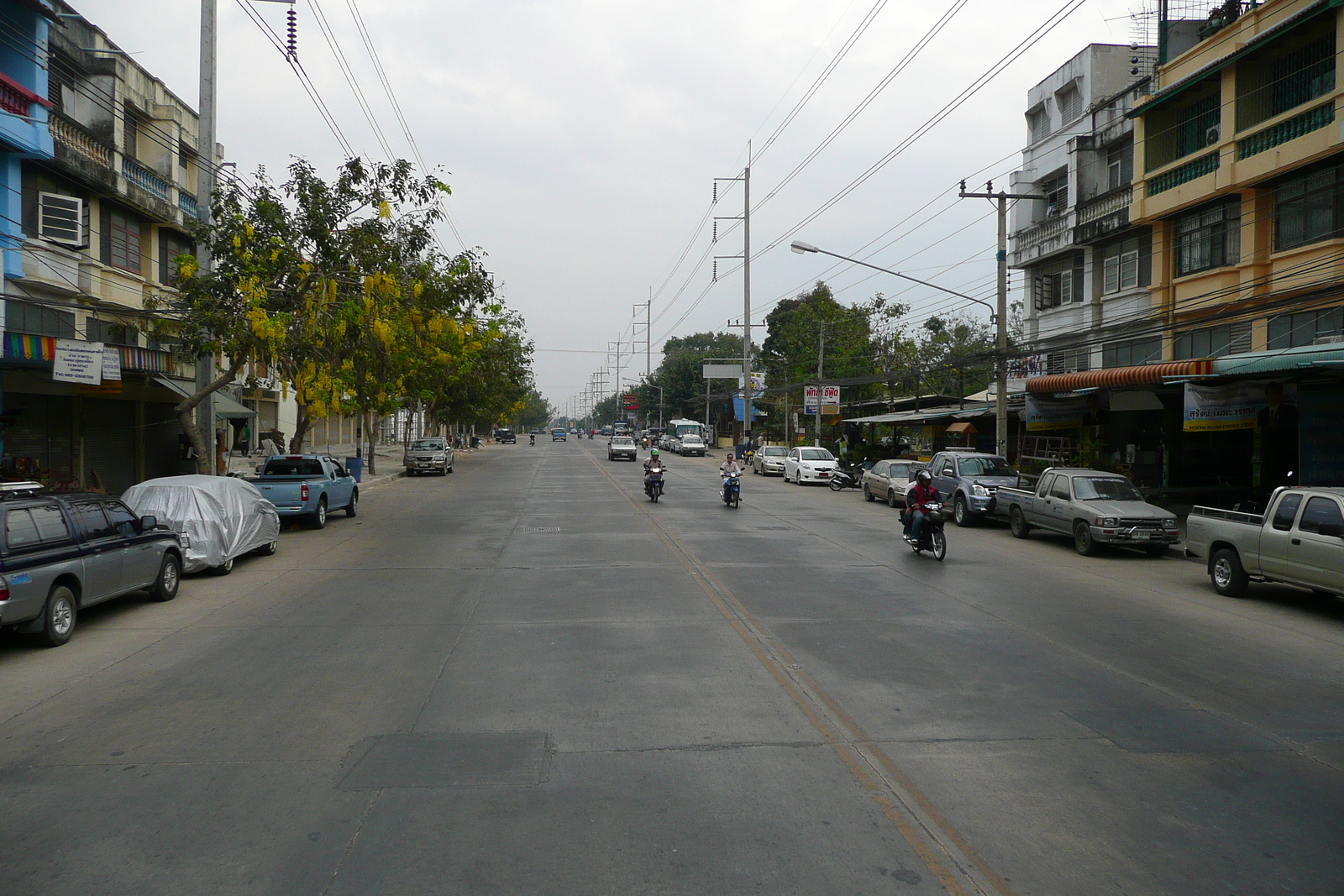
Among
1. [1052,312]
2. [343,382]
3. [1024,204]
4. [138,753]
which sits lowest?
[138,753]

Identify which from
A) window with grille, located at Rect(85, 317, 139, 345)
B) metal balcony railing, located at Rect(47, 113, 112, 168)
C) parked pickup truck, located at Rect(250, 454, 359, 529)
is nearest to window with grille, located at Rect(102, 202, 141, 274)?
metal balcony railing, located at Rect(47, 113, 112, 168)

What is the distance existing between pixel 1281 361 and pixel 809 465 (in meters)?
22.4

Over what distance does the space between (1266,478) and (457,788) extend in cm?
2697

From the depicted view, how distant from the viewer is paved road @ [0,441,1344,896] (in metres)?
4.73

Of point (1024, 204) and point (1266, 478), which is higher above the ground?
point (1024, 204)

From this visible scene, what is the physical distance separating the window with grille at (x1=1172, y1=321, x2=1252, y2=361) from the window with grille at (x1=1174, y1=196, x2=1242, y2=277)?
1637mm

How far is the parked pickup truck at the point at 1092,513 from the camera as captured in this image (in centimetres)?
1734

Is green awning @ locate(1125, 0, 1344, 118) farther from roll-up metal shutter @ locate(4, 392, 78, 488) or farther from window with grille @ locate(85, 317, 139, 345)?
roll-up metal shutter @ locate(4, 392, 78, 488)

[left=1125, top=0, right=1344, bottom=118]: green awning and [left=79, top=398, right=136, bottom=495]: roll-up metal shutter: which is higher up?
[left=1125, top=0, right=1344, bottom=118]: green awning

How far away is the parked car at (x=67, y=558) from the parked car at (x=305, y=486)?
8304mm

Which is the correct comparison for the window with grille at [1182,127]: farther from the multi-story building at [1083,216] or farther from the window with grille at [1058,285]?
the window with grille at [1058,285]

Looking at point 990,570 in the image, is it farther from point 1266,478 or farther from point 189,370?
point 189,370

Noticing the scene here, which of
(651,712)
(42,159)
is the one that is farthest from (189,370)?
(651,712)

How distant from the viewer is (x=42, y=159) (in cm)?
1972
